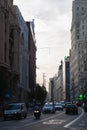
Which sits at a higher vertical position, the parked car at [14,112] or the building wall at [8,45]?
the building wall at [8,45]

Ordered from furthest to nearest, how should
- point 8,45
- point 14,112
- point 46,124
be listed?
point 8,45 < point 14,112 < point 46,124

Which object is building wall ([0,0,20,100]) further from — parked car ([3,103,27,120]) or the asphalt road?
the asphalt road

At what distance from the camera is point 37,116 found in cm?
4509

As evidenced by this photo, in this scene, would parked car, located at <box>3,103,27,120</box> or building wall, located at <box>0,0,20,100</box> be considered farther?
building wall, located at <box>0,0,20,100</box>

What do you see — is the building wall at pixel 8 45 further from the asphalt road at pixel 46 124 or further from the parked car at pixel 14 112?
the asphalt road at pixel 46 124

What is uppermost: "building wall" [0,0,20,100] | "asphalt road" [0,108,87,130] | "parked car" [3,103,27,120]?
"building wall" [0,0,20,100]

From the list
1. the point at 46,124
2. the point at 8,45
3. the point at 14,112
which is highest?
the point at 8,45

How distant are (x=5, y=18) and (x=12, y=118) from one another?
37.2 m

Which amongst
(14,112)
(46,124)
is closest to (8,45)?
(14,112)

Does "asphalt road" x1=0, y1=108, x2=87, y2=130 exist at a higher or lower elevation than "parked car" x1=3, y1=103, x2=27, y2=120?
lower

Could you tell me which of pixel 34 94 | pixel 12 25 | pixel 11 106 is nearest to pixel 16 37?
pixel 12 25

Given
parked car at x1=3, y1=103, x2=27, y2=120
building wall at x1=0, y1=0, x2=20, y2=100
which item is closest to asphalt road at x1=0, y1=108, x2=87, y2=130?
parked car at x1=3, y1=103, x2=27, y2=120

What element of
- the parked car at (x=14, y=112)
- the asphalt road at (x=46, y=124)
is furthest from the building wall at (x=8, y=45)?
the asphalt road at (x=46, y=124)

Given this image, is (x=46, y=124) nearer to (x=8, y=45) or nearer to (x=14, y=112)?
(x=14, y=112)
